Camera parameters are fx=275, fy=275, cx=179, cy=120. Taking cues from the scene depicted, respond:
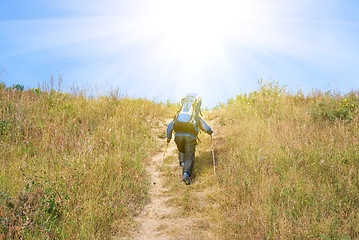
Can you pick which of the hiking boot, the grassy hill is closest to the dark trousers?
the hiking boot

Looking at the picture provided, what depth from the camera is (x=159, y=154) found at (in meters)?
9.52

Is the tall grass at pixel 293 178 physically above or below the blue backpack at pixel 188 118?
below

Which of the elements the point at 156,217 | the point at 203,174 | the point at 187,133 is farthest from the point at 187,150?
the point at 156,217

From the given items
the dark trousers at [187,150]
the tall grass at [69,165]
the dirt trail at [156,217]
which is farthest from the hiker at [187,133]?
the tall grass at [69,165]

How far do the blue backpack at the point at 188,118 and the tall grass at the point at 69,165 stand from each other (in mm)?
1614

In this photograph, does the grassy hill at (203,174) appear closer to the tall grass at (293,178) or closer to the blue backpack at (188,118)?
the tall grass at (293,178)

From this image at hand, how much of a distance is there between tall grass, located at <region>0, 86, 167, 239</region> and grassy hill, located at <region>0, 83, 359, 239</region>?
3cm

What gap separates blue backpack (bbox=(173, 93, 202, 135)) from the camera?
7.49 metres

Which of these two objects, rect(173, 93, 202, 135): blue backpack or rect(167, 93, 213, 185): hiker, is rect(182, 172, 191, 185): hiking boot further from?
rect(173, 93, 202, 135): blue backpack

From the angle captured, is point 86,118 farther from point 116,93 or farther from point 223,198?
point 223,198

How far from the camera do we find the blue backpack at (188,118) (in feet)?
24.6

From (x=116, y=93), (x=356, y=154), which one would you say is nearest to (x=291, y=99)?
(x=356, y=154)

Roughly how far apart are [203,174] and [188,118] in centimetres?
156

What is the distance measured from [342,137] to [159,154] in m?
5.50
